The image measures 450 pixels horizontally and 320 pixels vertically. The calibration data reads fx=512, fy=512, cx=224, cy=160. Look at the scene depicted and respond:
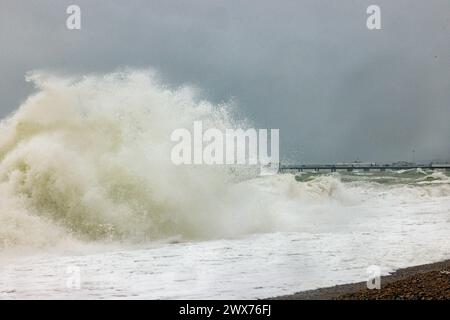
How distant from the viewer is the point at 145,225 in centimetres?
1204

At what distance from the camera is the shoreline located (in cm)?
582

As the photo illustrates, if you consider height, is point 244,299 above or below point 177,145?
below

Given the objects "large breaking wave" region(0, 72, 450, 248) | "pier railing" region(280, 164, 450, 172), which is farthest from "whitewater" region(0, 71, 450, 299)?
"pier railing" region(280, 164, 450, 172)

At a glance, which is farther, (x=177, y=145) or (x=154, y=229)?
(x=177, y=145)

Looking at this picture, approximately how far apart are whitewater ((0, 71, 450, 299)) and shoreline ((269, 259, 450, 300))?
0.38m

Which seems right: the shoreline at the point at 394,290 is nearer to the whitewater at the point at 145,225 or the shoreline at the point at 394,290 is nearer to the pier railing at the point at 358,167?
the whitewater at the point at 145,225

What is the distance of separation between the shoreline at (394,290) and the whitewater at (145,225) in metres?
0.38

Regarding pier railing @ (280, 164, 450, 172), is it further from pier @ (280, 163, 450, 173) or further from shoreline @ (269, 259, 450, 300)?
shoreline @ (269, 259, 450, 300)

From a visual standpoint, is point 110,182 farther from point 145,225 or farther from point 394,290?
point 394,290

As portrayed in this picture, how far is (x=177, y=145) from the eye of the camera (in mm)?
14820

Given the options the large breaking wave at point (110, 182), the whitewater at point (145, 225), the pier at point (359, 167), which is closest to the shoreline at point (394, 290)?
the whitewater at point (145, 225)
